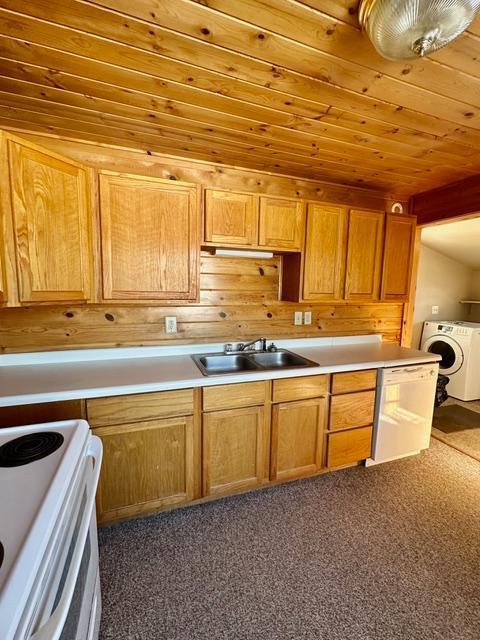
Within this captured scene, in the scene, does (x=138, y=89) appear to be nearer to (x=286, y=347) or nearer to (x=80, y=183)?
(x=80, y=183)

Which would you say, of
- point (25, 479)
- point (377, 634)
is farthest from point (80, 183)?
point (377, 634)

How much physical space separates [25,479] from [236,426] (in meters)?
1.28

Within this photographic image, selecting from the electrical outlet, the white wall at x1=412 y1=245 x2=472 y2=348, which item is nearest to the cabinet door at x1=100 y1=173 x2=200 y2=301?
the electrical outlet

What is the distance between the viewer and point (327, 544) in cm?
171

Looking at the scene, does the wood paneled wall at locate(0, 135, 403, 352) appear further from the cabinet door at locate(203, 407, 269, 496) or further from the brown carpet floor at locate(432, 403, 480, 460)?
the brown carpet floor at locate(432, 403, 480, 460)

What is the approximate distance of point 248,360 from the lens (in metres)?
2.31

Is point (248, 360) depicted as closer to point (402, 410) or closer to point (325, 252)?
point (325, 252)

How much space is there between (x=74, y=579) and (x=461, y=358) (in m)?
4.58

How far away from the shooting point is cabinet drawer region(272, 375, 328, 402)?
2020mm

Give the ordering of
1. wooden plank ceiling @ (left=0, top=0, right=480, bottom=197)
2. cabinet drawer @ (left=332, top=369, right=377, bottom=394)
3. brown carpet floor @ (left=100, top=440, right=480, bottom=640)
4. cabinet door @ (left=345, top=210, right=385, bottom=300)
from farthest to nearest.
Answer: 1. cabinet door @ (left=345, top=210, right=385, bottom=300)
2. cabinet drawer @ (left=332, top=369, right=377, bottom=394)
3. brown carpet floor @ (left=100, top=440, right=480, bottom=640)
4. wooden plank ceiling @ (left=0, top=0, right=480, bottom=197)

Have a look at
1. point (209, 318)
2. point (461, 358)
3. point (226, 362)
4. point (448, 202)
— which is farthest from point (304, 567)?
point (461, 358)

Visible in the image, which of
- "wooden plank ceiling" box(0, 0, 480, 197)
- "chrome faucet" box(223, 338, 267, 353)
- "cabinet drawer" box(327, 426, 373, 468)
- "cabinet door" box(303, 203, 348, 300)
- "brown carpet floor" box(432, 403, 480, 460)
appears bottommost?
"brown carpet floor" box(432, 403, 480, 460)

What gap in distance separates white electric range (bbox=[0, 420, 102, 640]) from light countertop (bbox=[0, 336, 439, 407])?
1.45ft

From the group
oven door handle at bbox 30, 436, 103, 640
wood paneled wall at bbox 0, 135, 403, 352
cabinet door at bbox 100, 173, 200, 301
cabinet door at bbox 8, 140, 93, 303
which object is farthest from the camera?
wood paneled wall at bbox 0, 135, 403, 352
